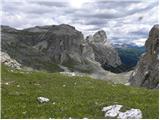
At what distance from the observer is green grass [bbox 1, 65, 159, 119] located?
23.3 metres

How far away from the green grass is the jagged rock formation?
34.7 m

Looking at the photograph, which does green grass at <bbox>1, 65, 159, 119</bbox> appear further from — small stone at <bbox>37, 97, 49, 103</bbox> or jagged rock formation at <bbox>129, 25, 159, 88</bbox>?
jagged rock formation at <bbox>129, 25, 159, 88</bbox>

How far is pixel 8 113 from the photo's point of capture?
23094mm

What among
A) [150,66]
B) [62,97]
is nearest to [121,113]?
[62,97]

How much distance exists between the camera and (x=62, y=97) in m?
30.1

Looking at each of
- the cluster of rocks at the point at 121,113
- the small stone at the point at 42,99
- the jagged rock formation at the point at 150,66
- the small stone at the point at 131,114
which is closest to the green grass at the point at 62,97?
the small stone at the point at 42,99

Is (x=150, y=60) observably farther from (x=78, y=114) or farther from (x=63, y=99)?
(x=78, y=114)

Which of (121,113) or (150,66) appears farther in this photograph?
(150,66)

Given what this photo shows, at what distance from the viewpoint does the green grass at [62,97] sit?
23297mm

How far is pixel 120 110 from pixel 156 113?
2123mm

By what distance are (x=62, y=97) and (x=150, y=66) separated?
52972mm

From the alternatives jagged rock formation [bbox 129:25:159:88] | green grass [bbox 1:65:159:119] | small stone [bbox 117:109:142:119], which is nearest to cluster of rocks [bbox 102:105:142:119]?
small stone [bbox 117:109:142:119]

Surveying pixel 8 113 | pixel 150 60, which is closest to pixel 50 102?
pixel 8 113

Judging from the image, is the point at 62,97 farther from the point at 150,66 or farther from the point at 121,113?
the point at 150,66
